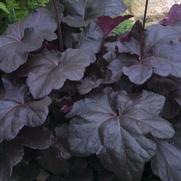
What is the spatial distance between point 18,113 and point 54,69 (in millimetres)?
240

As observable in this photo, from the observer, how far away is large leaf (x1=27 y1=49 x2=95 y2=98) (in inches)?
69.7

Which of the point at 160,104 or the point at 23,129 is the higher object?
the point at 160,104

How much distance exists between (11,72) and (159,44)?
61cm

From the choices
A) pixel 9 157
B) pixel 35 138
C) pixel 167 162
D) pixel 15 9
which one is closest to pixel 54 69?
pixel 35 138

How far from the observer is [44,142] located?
176 cm

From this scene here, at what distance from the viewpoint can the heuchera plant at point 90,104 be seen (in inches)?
65.4

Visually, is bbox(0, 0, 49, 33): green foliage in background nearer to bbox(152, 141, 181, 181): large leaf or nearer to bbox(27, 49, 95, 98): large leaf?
bbox(27, 49, 95, 98): large leaf

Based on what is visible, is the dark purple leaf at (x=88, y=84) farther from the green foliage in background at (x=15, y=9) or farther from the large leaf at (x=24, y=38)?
the green foliage in background at (x=15, y=9)

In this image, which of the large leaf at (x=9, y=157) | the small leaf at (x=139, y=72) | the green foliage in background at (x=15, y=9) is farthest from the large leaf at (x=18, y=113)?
the green foliage in background at (x=15, y=9)

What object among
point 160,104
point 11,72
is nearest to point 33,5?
point 11,72

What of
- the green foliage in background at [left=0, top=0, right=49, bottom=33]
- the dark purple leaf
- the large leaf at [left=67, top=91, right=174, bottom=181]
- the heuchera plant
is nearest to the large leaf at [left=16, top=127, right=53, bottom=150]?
the heuchera plant

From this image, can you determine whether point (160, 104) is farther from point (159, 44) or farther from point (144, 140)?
point (159, 44)

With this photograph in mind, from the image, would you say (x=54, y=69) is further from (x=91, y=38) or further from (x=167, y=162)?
(x=167, y=162)

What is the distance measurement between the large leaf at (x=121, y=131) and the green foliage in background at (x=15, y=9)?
1.03m
